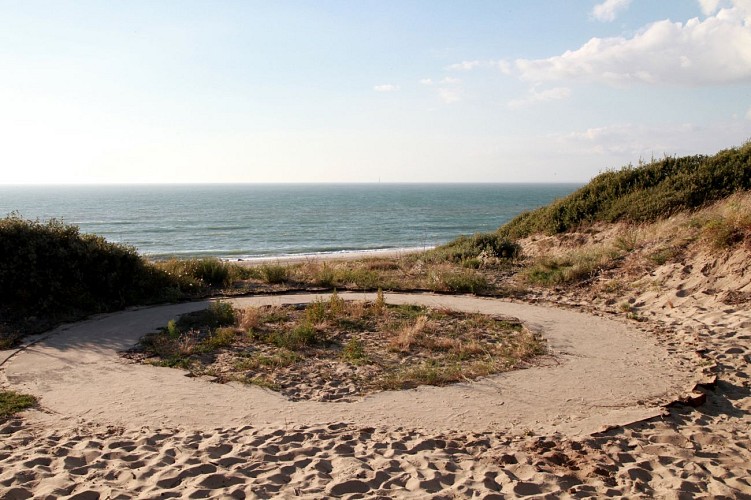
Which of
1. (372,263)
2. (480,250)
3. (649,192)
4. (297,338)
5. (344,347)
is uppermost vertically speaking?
(649,192)

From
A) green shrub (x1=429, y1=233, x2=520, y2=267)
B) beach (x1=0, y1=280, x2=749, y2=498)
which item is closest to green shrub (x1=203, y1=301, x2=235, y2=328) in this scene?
beach (x1=0, y1=280, x2=749, y2=498)

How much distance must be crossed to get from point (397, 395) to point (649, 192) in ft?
58.2

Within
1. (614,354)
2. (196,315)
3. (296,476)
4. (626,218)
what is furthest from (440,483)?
(626,218)

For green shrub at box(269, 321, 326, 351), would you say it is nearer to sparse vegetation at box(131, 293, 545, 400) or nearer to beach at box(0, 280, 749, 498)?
sparse vegetation at box(131, 293, 545, 400)

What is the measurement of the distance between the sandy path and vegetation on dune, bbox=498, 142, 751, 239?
1218cm

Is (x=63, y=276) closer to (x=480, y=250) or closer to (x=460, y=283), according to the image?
(x=460, y=283)

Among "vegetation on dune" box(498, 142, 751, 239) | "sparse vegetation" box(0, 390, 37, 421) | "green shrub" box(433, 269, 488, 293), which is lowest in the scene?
"sparse vegetation" box(0, 390, 37, 421)

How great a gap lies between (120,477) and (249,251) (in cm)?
3546

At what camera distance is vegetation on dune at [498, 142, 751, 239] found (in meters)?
20.2

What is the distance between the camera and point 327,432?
6543 mm

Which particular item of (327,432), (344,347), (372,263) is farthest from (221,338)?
(372,263)

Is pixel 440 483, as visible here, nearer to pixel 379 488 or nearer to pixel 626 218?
pixel 379 488

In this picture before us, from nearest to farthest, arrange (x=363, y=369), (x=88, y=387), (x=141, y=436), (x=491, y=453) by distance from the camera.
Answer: (x=491, y=453) < (x=141, y=436) < (x=88, y=387) < (x=363, y=369)

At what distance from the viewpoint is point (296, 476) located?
5461 mm
